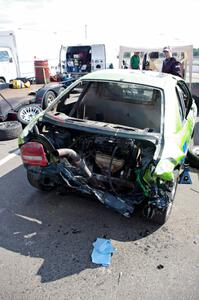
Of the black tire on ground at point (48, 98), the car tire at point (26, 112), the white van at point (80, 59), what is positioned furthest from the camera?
the white van at point (80, 59)

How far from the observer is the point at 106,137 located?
305 centimetres

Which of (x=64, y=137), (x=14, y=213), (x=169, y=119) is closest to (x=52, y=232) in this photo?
(x=14, y=213)

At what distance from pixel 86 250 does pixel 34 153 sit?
3.73ft

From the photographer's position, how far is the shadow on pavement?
2.61 m

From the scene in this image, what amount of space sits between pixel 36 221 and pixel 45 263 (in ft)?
2.24

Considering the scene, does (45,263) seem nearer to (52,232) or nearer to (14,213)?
(52,232)

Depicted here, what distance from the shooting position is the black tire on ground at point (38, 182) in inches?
134

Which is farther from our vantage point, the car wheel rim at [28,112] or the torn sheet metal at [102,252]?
the car wheel rim at [28,112]

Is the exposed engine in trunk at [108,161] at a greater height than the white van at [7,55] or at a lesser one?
lesser

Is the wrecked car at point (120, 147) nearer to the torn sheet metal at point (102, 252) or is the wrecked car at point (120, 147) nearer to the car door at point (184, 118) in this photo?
the car door at point (184, 118)

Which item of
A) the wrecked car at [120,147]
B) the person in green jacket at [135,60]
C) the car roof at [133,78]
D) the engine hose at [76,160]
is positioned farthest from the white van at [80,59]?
the engine hose at [76,160]

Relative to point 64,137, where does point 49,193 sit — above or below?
below

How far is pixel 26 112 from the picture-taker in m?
6.49

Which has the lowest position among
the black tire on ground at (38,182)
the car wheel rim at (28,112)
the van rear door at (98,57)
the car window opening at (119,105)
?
the black tire on ground at (38,182)
